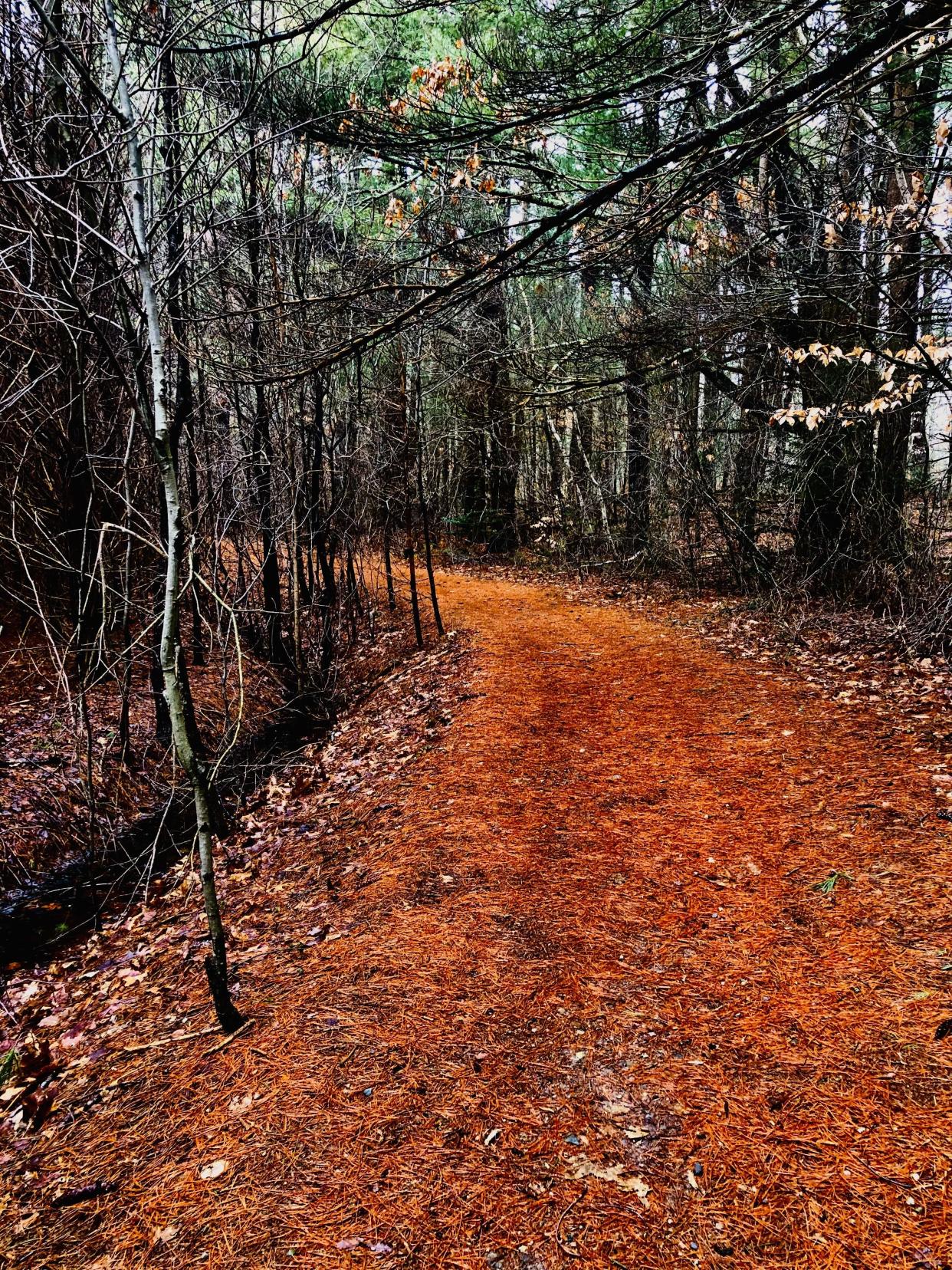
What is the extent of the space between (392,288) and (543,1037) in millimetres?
3411

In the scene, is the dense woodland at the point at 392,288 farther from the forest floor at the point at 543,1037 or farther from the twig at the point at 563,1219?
the twig at the point at 563,1219

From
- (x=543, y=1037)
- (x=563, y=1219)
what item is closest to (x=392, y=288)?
(x=543, y=1037)

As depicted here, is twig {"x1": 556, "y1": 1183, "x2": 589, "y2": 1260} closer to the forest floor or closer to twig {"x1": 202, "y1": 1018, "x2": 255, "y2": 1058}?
the forest floor

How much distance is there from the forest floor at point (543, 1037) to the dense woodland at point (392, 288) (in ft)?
2.32

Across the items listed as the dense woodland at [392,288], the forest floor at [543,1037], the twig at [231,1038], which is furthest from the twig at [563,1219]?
the dense woodland at [392,288]

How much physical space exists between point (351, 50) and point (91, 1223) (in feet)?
35.8

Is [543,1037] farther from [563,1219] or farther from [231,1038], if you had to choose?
[231,1038]

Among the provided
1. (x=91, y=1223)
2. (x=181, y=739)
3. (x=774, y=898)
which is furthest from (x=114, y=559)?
(x=774, y=898)

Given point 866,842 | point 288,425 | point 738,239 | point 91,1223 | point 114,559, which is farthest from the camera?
point 738,239

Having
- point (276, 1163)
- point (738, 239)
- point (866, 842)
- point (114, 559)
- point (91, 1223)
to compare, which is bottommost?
point (91, 1223)

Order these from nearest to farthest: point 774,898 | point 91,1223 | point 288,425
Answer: point 91,1223 → point 774,898 → point 288,425

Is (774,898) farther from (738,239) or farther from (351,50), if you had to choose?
(351,50)

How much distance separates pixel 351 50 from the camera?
8.09 metres

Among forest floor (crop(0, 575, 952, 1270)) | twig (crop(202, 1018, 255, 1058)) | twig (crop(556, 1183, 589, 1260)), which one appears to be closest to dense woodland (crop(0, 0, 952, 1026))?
twig (crop(202, 1018, 255, 1058))
